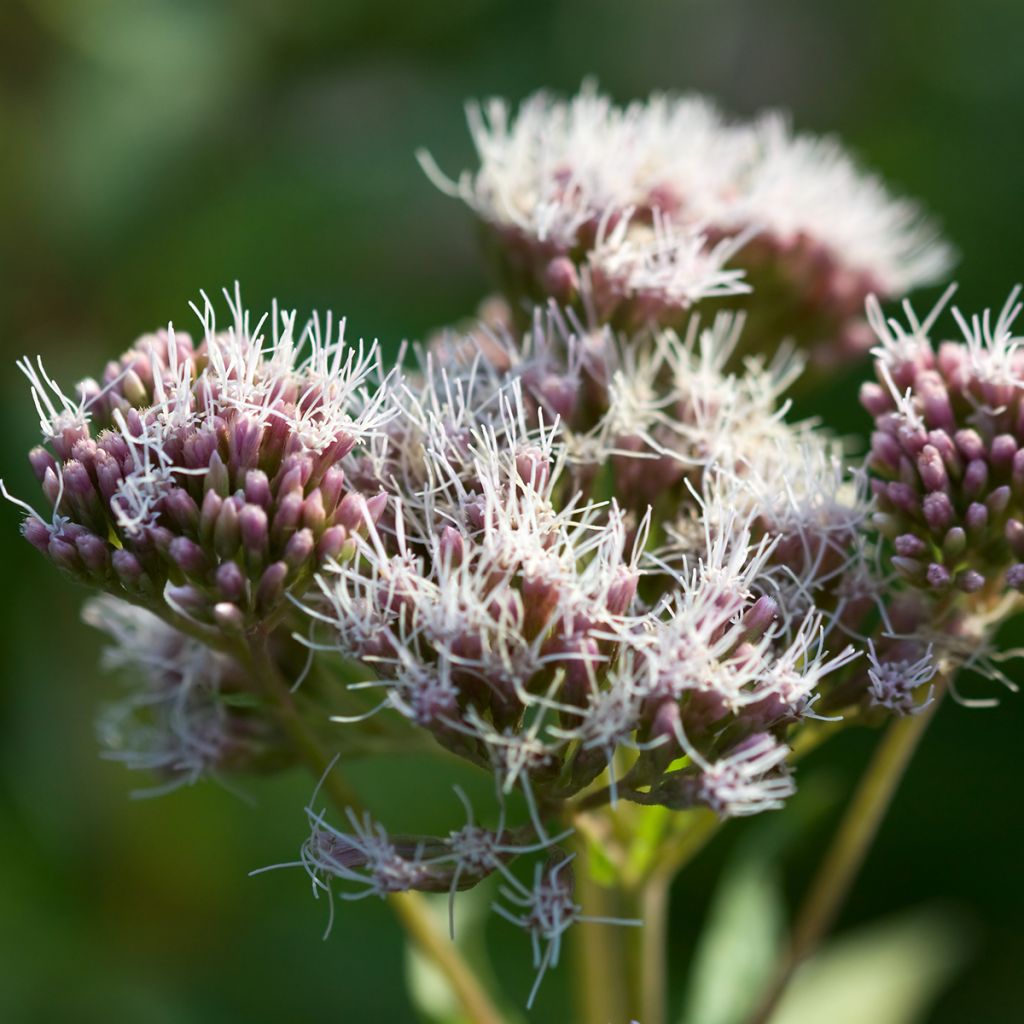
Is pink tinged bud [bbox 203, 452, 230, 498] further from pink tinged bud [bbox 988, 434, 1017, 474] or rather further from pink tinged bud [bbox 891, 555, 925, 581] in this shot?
pink tinged bud [bbox 988, 434, 1017, 474]

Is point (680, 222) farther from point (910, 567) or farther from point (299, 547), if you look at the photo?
point (299, 547)

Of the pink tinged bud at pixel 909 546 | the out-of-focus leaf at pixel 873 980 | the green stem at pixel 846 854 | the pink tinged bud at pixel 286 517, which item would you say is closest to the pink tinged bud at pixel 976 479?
the pink tinged bud at pixel 909 546

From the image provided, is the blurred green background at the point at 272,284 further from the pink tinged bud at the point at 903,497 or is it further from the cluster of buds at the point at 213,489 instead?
the cluster of buds at the point at 213,489

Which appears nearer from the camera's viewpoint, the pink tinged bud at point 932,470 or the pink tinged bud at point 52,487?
the pink tinged bud at point 52,487

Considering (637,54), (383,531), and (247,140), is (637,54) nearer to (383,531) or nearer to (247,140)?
(247,140)

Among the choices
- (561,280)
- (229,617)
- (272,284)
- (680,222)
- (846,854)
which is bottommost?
(846,854)

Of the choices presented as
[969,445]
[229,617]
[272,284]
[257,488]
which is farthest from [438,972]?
[272,284]
